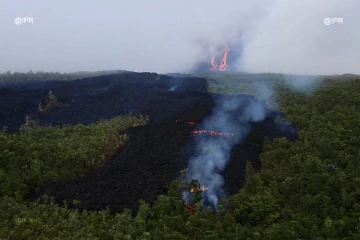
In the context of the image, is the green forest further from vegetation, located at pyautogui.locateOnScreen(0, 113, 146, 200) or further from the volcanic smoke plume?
the volcanic smoke plume

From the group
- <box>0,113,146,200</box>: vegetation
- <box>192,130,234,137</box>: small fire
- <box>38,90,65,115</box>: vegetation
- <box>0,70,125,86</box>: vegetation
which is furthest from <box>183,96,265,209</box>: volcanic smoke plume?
<box>0,70,125,86</box>: vegetation

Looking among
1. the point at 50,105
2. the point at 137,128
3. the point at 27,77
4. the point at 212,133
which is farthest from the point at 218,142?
the point at 27,77

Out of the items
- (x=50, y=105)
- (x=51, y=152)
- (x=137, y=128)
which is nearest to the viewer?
(x=51, y=152)

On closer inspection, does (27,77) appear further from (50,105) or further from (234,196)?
(234,196)

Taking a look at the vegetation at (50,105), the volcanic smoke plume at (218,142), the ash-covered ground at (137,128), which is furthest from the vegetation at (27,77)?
the volcanic smoke plume at (218,142)

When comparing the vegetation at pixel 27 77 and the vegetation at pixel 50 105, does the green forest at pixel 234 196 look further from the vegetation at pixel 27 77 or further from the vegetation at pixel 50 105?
the vegetation at pixel 27 77

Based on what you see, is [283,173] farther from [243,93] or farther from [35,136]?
[243,93]
